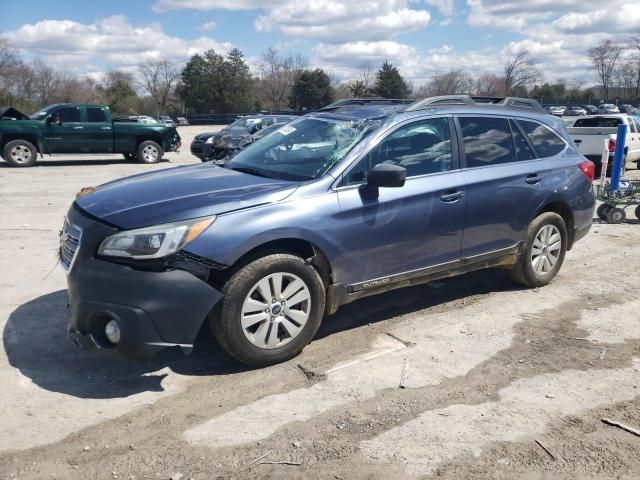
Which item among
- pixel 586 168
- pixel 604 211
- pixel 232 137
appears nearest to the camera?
pixel 586 168

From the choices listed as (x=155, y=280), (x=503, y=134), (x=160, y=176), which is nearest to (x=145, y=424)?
(x=155, y=280)

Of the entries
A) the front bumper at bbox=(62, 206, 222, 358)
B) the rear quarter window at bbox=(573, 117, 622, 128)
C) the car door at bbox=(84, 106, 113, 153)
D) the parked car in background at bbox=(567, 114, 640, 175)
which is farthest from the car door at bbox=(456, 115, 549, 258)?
the car door at bbox=(84, 106, 113, 153)

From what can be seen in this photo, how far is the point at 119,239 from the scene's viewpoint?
11.6ft

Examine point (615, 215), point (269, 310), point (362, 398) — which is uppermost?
point (269, 310)

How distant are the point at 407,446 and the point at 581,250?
5381mm

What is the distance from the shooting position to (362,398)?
3.62 meters

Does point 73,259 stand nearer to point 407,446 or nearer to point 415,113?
point 407,446

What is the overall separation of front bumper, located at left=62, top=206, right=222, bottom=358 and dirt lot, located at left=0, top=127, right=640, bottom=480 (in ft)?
1.22

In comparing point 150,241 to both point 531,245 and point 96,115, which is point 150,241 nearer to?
point 531,245

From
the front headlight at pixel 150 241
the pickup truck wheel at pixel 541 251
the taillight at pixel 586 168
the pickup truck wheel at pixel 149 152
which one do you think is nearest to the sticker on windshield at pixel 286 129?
the front headlight at pixel 150 241

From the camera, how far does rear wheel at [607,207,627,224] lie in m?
9.42

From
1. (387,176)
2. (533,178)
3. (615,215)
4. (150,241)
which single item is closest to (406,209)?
(387,176)

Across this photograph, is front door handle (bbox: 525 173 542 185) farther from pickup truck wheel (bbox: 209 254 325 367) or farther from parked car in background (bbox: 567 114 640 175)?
parked car in background (bbox: 567 114 640 175)

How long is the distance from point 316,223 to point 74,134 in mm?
15621
